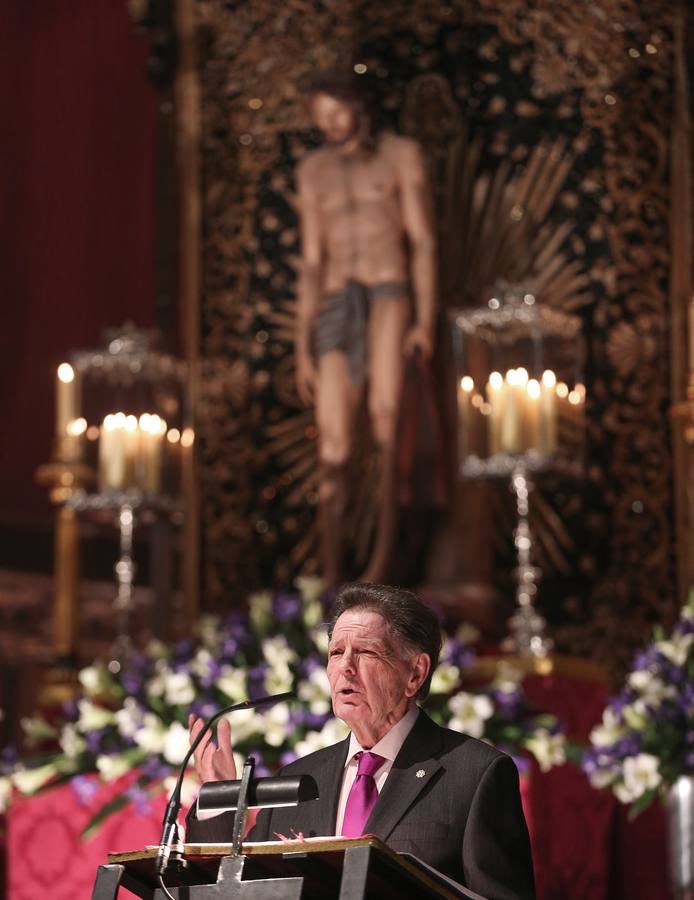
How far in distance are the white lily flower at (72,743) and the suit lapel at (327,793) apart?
2.34m

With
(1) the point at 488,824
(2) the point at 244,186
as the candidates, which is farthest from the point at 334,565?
(1) the point at 488,824

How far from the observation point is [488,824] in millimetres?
2768

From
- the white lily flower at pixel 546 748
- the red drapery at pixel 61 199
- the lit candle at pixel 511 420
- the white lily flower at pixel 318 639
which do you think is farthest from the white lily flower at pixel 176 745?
the red drapery at pixel 61 199

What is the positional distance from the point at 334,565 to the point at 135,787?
6.22ft

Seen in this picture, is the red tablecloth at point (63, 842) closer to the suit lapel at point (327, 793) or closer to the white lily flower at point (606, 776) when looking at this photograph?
the white lily flower at point (606, 776)

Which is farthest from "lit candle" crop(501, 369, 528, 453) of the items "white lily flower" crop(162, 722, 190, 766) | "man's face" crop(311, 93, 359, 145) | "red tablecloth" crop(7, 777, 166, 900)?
"red tablecloth" crop(7, 777, 166, 900)

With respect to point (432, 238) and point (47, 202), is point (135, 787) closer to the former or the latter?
point (432, 238)

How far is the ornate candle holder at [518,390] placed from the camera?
6094mm

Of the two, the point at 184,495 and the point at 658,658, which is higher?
the point at 184,495

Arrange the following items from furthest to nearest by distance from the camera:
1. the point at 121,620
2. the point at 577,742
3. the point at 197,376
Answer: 1. the point at 197,376
2. the point at 121,620
3. the point at 577,742

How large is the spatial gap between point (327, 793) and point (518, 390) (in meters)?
3.43

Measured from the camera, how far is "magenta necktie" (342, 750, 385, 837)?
9.31 feet

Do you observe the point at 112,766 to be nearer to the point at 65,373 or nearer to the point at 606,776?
the point at 606,776

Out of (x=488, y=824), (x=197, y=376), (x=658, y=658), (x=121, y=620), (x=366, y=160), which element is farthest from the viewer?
(x=197, y=376)
